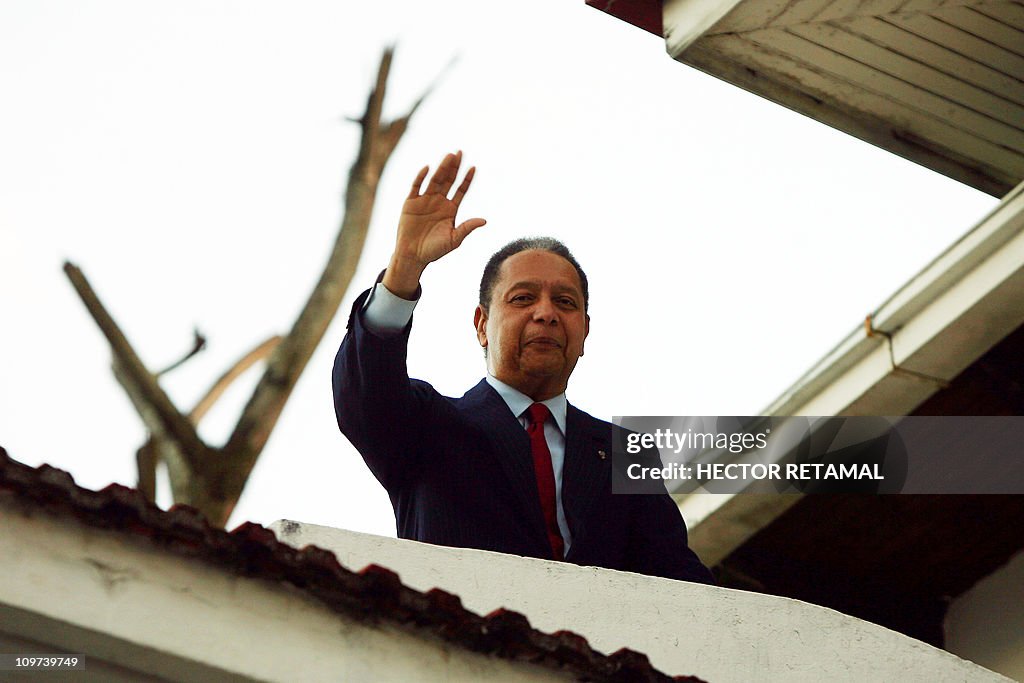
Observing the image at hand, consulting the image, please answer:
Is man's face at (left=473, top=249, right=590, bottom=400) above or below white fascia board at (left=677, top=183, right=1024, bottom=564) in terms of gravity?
below

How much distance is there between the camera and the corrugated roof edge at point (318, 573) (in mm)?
3201

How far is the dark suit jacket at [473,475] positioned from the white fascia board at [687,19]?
3.29 meters

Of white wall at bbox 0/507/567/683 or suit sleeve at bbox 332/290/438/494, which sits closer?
white wall at bbox 0/507/567/683

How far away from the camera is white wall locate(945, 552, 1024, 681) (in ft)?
27.0

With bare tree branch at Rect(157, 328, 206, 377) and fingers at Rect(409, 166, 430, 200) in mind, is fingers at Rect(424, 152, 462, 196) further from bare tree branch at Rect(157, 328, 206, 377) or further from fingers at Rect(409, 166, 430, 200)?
bare tree branch at Rect(157, 328, 206, 377)

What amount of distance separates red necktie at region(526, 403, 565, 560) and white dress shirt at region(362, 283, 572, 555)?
0.05 ft

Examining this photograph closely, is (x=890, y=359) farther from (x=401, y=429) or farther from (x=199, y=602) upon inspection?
(x=199, y=602)

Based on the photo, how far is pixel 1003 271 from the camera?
22.2ft

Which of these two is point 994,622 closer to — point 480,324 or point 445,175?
point 480,324

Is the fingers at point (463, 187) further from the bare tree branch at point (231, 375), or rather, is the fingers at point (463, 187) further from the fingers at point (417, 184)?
the bare tree branch at point (231, 375)

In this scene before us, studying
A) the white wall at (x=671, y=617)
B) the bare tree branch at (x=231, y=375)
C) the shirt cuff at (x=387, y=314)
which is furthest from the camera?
the bare tree branch at (x=231, y=375)
